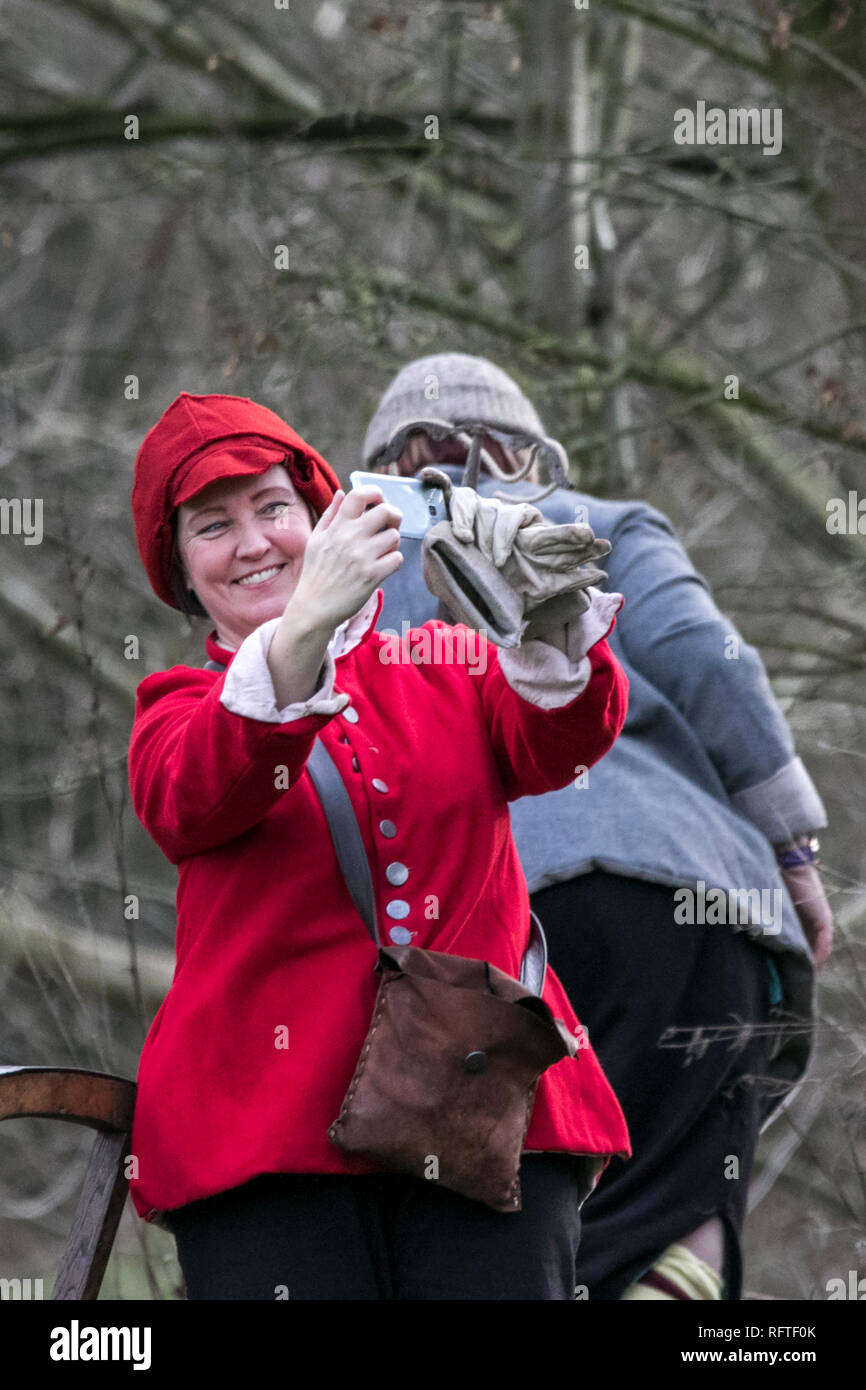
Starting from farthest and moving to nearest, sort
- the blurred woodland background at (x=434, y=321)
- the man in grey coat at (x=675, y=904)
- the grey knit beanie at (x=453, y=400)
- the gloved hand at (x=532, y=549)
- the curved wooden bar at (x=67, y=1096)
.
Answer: the blurred woodland background at (x=434, y=321)
the grey knit beanie at (x=453, y=400)
the man in grey coat at (x=675, y=904)
the curved wooden bar at (x=67, y=1096)
the gloved hand at (x=532, y=549)

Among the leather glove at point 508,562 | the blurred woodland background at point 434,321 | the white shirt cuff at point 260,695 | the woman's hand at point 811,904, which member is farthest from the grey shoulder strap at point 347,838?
the blurred woodland background at point 434,321

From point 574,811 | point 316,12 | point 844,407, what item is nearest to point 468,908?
point 574,811

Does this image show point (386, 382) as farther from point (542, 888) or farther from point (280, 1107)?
point (280, 1107)

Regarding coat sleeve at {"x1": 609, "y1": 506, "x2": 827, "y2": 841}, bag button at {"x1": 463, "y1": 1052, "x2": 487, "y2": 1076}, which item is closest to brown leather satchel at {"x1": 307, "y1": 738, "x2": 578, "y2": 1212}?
bag button at {"x1": 463, "y1": 1052, "x2": 487, "y2": 1076}

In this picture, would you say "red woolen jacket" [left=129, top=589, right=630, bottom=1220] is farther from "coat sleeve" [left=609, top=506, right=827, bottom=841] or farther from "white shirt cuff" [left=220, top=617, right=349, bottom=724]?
"coat sleeve" [left=609, top=506, right=827, bottom=841]

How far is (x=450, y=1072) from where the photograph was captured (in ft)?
6.38

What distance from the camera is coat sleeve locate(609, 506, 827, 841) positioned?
306 cm

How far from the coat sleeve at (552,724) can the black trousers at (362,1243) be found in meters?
0.48

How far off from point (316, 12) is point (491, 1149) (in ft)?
21.3

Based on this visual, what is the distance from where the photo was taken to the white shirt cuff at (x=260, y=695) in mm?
1834

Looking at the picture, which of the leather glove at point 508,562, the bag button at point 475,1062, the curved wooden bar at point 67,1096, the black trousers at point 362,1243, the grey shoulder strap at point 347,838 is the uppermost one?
the leather glove at point 508,562

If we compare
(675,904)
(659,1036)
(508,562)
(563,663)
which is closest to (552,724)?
(563,663)

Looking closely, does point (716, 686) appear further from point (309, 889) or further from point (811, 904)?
point (309, 889)

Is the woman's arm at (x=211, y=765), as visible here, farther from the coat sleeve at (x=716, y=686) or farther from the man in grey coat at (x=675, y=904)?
the coat sleeve at (x=716, y=686)
